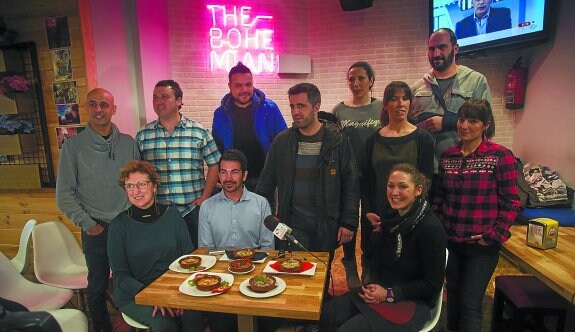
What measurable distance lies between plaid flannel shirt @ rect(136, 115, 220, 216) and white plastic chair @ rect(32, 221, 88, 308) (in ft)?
3.24

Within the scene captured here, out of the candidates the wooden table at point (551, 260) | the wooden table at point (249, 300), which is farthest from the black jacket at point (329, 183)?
the wooden table at point (551, 260)

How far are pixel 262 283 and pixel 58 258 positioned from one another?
7.33ft

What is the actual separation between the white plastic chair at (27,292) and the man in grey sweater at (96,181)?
23 cm

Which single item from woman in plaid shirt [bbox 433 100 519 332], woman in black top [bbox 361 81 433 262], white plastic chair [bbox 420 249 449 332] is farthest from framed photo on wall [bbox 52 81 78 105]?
white plastic chair [bbox 420 249 449 332]

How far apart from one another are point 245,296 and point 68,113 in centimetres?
282

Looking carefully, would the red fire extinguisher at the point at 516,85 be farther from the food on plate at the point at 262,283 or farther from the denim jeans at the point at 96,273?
the denim jeans at the point at 96,273

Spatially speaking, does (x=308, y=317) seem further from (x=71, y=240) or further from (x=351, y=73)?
(x=71, y=240)

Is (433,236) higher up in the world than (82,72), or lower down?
lower down

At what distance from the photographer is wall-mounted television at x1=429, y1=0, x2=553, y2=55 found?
3844mm

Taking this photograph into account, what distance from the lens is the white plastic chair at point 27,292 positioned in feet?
8.42

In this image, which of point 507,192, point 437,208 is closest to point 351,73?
point 437,208

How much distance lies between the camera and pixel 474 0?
425 cm

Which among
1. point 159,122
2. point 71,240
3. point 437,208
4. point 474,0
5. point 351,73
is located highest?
point 474,0

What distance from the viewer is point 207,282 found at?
1.78 meters
